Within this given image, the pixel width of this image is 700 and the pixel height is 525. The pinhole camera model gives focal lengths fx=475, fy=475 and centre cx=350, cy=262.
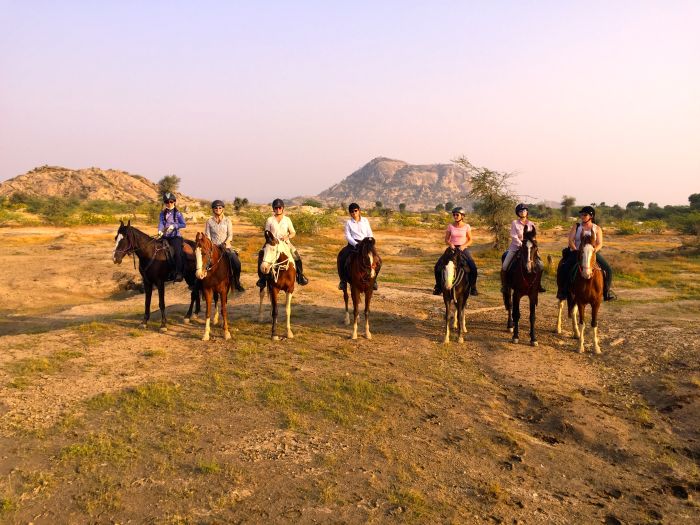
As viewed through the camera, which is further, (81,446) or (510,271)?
(510,271)

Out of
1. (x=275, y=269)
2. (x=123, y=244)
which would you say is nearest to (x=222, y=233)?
(x=275, y=269)

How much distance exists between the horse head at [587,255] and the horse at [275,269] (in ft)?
19.0

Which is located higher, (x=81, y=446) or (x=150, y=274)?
(x=150, y=274)

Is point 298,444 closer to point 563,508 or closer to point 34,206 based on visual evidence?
point 563,508

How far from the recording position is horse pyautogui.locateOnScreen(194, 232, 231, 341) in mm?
9070

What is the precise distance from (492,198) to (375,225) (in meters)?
24.8

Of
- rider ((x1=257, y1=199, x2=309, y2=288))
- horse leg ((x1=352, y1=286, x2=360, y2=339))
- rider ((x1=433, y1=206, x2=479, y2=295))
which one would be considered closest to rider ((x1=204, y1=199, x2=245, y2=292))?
rider ((x1=257, y1=199, x2=309, y2=288))

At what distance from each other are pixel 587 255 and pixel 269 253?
613 cm

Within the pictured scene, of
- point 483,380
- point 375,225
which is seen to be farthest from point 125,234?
point 375,225

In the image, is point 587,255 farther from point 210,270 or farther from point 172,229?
point 172,229

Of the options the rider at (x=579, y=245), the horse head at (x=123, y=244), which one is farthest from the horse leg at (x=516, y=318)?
the horse head at (x=123, y=244)

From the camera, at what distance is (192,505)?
434 centimetres

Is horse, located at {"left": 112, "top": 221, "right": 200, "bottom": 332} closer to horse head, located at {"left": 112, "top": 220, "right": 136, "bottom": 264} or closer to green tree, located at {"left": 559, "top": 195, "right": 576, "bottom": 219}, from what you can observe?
horse head, located at {"left": 112, "top": 220, "right": 136, "bottom": 264}

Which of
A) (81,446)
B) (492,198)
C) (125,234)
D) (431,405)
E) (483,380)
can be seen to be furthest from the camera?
(492,198)
